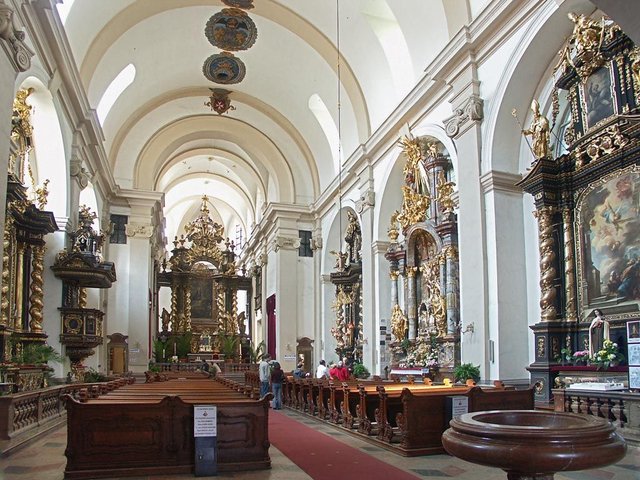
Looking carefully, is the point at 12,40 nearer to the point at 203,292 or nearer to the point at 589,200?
the point at 589,200

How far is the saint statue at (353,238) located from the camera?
19859 millimetres

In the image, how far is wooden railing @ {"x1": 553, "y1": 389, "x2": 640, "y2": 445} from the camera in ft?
22.1

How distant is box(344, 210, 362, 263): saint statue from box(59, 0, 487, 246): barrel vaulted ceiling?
2067mm

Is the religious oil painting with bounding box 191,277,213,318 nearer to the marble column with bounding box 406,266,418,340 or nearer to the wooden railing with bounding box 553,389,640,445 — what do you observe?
the marble column with bounding box 406,266,418,340

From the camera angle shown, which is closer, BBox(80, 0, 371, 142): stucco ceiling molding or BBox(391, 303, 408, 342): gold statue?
BBox(391, 303, 408, 342): gold statue

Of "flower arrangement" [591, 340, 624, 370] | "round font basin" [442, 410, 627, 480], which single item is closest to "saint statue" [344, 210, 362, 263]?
"flower arrangement" [591, 340, 624, 370]

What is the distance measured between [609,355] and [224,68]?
15.8 m

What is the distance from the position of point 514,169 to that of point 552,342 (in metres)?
3.28

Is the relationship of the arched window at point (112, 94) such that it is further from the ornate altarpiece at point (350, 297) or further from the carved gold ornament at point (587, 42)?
the carved gold ornament at point (587, 42)

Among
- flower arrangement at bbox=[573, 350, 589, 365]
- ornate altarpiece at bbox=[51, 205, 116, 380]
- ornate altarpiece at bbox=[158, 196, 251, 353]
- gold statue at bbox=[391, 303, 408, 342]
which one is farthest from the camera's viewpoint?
ornate altarpiece at bbox=[158, 196, 251, 353]

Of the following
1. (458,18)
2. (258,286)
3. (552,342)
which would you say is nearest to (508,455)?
(552,342)

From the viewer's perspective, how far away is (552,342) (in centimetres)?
944

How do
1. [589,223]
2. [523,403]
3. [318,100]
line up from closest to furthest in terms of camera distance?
[523,403] < [589,223] < [318,100]

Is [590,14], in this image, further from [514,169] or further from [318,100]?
[318,100]
